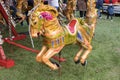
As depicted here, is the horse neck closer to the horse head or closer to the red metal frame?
the horse head

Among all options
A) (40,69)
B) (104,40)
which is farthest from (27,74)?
(104,40)

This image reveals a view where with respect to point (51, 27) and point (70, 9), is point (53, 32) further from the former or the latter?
point (70, 9)

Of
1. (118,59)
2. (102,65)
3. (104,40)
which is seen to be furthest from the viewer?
(104,40)

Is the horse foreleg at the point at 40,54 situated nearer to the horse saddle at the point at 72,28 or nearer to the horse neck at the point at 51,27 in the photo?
the horse neck at the point at 51,27

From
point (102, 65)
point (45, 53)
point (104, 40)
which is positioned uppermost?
point (45, 53)

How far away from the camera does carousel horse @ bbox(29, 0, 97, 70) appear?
141 inches

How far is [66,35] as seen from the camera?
3.92m

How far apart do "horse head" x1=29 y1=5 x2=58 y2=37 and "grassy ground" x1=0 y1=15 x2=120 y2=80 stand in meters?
0.94

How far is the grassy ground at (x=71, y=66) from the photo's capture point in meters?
4.27

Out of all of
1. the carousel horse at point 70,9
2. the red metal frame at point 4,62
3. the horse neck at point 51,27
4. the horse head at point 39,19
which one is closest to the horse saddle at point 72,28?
the horse neck at point 51,27

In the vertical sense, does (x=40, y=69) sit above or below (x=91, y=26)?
below

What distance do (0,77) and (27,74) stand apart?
1.47 feet

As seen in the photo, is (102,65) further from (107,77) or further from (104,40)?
(104,40)

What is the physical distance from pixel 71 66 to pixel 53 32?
117 cm
